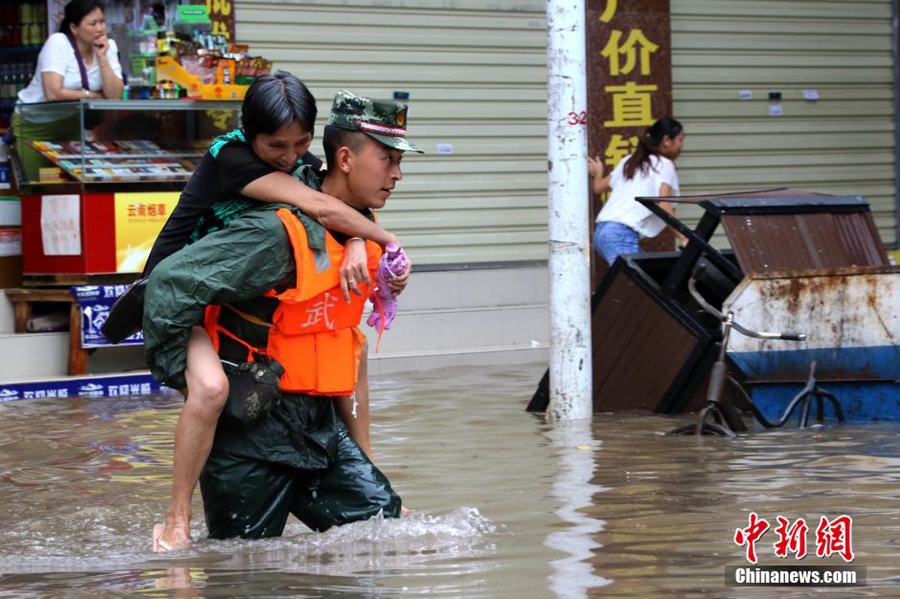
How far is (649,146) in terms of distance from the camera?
11.5m

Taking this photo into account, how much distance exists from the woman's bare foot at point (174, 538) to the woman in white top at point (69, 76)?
631 centimetres

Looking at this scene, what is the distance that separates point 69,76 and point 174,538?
669cm

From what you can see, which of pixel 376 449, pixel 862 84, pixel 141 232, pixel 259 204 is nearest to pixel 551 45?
pixel 376 449

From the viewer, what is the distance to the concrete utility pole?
8.79 m

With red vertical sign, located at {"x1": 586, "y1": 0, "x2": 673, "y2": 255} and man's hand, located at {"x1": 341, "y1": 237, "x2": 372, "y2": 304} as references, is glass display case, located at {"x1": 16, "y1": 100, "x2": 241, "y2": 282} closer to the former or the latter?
red vertical sign, located at {"x1": 586, "y1": 0, "x2": 673, "y2": 255}

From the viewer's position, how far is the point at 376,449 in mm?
8031

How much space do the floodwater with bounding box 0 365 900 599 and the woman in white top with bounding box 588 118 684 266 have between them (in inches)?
83.8

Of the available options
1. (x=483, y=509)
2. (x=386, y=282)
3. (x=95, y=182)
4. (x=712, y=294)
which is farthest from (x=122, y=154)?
(x=386, y=282)

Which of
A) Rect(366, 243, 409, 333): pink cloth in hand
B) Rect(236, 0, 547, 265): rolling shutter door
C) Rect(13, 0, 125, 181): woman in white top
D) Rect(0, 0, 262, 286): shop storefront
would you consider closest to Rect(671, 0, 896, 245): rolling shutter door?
Rect(236, 0, 547, 265): rolling shutter door

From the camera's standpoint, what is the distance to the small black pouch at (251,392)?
4523 mm

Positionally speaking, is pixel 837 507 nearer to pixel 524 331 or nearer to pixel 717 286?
pixel 717 286

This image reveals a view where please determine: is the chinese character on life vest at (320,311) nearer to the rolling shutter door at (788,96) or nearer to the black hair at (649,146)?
the black hair at (649,146)

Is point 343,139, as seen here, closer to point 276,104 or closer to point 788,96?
point 276,104

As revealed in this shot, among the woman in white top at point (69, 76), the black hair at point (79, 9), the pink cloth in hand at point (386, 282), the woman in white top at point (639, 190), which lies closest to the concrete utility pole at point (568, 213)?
the woman in white top at point (639, 190)
